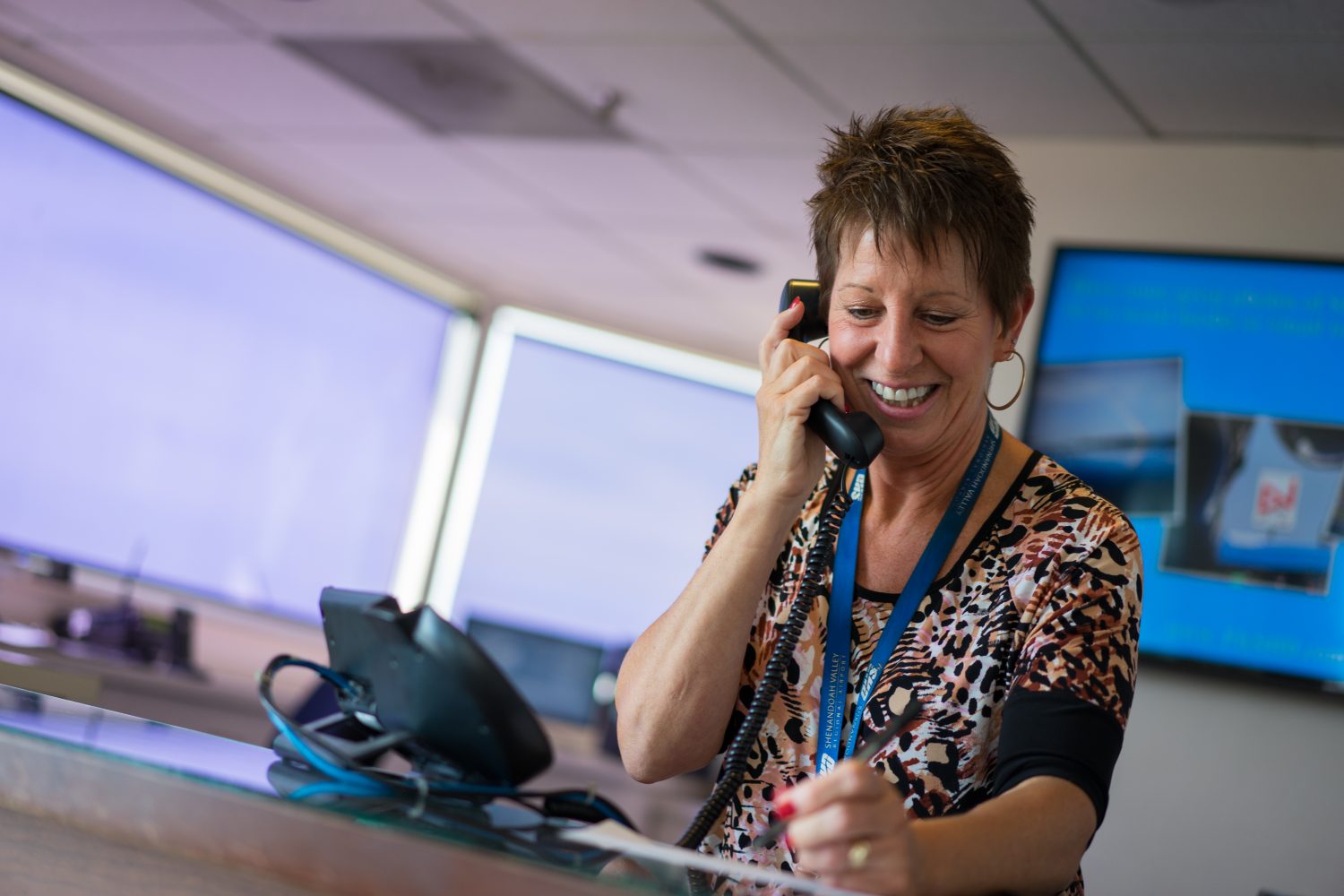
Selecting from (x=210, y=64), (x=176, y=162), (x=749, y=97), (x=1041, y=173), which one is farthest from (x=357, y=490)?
(x=1041, y=173)

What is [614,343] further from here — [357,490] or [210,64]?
[210,64]

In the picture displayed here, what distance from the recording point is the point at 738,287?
621 cm

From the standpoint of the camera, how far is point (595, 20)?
362cm

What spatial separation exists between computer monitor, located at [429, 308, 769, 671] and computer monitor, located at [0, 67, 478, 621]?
23 centimetres

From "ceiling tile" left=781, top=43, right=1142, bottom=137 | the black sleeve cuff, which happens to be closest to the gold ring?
the black sleeve cuff

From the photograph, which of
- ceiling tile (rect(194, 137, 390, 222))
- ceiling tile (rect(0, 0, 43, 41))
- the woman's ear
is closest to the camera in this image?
the woman's ear

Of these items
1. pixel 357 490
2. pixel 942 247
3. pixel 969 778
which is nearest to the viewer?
pixel 969 778

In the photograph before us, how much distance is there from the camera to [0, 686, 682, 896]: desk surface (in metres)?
0.86

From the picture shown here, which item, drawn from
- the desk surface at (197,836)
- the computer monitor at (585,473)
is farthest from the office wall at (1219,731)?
the computer monitor at (585,473)

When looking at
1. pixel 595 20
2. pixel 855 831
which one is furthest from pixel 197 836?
pixel 595 20

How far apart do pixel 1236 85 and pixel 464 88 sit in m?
2.39

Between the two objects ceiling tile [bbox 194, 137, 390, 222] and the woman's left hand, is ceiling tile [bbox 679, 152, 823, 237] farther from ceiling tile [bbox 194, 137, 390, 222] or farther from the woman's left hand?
the woman's left hand

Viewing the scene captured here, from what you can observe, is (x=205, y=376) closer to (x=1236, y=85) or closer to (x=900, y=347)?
(x=1236, y=85)

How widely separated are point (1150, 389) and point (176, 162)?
4395mm
